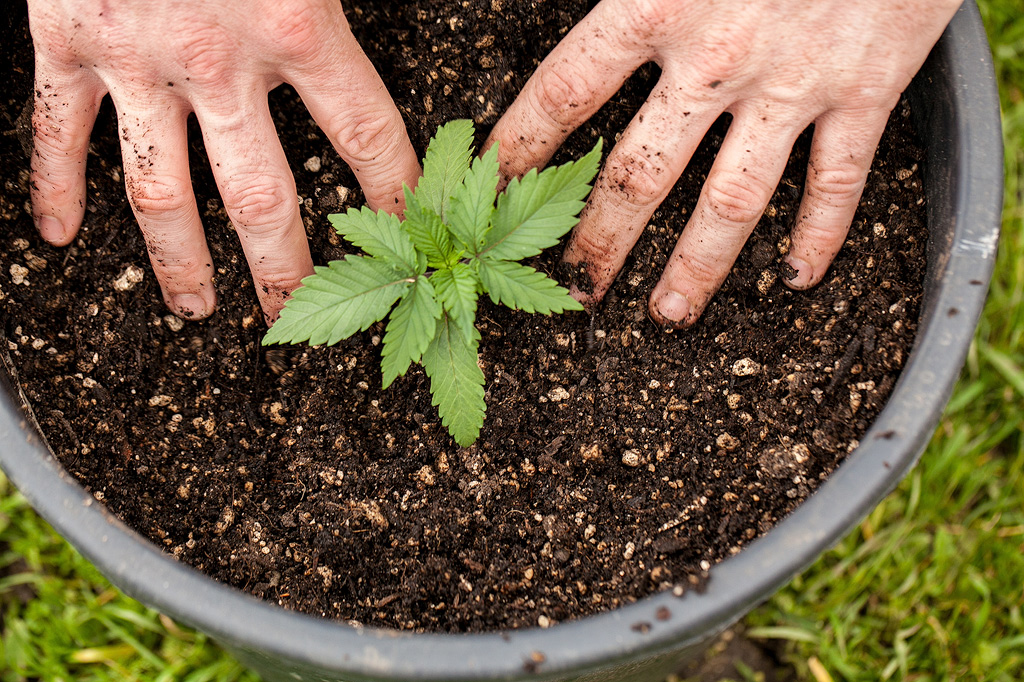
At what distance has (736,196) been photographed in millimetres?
1443

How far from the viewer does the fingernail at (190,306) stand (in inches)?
62.7

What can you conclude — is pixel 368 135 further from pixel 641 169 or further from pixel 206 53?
pixel 641 169

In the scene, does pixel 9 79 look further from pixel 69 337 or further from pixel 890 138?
pixel 890 138

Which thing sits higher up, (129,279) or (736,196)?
(736,196)

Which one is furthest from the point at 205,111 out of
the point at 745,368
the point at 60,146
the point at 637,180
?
the point at 745,368

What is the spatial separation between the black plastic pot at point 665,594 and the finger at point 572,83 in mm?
624

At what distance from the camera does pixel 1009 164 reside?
2580 millimetres

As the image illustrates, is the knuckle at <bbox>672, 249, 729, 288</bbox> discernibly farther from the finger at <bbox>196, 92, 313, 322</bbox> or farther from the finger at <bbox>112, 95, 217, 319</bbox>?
the finger at <bbox>112, 95, 217, 319</bbox>

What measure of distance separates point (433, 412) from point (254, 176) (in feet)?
1.93

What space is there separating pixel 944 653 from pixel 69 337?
2372mm

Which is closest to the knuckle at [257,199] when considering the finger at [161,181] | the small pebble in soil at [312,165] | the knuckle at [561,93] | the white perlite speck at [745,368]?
the finger at [161,181]

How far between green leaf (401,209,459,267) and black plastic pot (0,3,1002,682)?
0.65 m

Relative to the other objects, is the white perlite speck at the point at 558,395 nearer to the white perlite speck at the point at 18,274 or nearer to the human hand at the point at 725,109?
the human hand at the point at 725,109

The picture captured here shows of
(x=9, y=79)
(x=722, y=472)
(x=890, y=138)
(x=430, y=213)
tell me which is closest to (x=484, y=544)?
(x=722, y=472)
